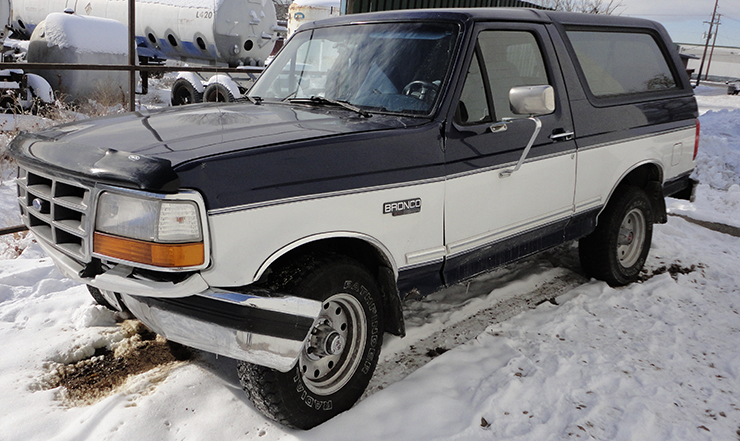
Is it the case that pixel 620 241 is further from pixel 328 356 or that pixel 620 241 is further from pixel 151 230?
pixel 151 230

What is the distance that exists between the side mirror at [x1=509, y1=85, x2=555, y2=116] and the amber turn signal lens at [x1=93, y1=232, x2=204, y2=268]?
71.7 inches

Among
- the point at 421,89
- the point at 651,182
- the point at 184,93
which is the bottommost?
the point at 184,93

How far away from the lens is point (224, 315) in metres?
2.45

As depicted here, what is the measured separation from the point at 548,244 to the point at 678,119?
72.6 inches

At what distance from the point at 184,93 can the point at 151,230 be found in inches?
460

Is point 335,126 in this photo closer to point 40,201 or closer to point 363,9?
point 40,201

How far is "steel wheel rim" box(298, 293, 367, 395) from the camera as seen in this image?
2.86 meters

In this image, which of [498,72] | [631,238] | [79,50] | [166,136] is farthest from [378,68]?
[79,50]

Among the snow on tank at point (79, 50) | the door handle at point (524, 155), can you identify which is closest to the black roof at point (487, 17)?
the door handle at point (524, 155)

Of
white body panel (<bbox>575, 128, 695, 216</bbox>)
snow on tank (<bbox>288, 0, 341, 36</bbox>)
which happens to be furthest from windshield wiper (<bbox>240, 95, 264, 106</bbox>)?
snow on tank (<bbox>288, 0, 341, 36</bbox>)

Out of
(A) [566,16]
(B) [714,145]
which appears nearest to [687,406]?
(A) [566,16]

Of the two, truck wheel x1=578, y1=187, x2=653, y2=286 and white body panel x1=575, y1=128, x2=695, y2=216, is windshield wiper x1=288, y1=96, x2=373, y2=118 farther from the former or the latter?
truck wheel x1=578, y1=187, x2=653, y2=286

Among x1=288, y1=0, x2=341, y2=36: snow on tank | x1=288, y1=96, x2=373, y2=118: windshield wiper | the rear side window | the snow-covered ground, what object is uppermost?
x1=288, y1=0, x2=341, y2=36: snow on tank

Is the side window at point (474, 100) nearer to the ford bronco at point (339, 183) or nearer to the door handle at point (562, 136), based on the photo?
the ford bronco at point (339, 183)
